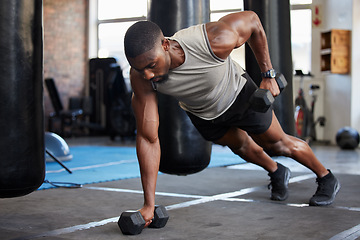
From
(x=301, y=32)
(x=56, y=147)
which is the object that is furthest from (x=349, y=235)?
(x=301, y=32)

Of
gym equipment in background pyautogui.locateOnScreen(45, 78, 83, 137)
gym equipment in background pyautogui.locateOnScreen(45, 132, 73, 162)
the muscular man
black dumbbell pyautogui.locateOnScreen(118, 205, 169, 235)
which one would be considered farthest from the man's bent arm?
gym equipment in background pyautogui.locateOnScreen(45, 78, 83, 137)

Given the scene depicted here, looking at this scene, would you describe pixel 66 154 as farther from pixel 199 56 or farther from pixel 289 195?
pixel 199 56

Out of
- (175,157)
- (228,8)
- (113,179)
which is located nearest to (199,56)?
(175,157)

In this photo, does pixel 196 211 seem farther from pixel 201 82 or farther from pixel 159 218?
pixel 201 82

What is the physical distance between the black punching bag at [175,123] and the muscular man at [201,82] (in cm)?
24

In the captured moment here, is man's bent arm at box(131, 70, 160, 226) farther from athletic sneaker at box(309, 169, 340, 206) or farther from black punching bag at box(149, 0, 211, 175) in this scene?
athletic sneaker at box(309, 169, 340, 206)

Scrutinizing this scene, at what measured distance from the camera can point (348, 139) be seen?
6.88 m

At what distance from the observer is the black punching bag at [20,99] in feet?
6.02

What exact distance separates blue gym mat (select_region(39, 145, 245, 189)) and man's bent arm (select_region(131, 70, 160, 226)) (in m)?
1.40

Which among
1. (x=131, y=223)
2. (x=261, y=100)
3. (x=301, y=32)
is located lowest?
(x=131, y=223)

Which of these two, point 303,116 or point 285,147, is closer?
point 285,147

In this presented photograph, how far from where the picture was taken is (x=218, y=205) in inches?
104

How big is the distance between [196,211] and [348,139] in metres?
4.90

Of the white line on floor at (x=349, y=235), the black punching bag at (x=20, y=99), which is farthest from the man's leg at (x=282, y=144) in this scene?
the black punching bag at (x=20, y=99)
